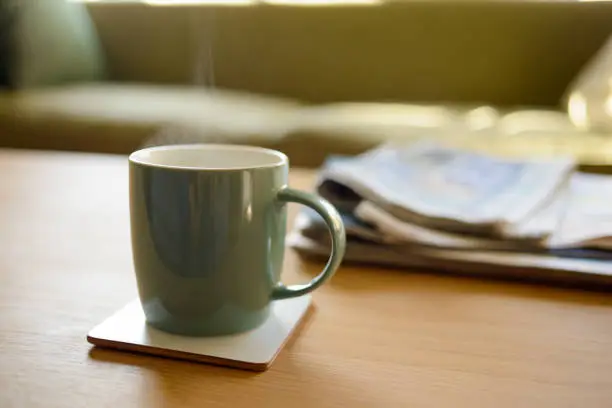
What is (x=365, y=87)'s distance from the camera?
7.26 feet

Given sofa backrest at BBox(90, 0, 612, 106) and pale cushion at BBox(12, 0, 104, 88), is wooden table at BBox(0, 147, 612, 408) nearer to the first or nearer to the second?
pale cushion at BBox(12, 0, 104, 88)

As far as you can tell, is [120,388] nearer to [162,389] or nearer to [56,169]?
[162,389]

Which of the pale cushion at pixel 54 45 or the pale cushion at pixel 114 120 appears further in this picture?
the pale cushion at pixel 54 45

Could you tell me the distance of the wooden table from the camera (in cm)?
40

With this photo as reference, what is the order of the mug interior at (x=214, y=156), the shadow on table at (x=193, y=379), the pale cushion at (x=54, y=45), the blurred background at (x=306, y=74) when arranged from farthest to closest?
the pale cushion at (x=54, y=45) → the blurred background at (x=306, y=74) → the mug interior at (x=214, y=156) → the shadow on table at (x=193, y=379)

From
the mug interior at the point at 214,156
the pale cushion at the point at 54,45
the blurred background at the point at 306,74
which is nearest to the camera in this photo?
the mug interior at the point at 214,156

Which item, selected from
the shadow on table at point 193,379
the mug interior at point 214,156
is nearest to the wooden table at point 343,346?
the shadow on table at point 193,379

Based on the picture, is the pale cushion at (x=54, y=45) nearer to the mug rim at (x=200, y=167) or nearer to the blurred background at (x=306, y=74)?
the blurred background at (x=306, y=74)

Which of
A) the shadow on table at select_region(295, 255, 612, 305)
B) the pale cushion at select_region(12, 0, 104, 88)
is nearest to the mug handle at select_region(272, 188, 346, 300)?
the shadow on table at select_region(295, 255, 612, 305)

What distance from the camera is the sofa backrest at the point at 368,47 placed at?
6.83 ft

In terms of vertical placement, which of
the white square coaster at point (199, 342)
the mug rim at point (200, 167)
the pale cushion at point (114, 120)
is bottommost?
the pale cushion at point (114, 120)

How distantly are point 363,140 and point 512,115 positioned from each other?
515 millimetres

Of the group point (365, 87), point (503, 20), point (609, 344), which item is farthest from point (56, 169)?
point (503, 20)

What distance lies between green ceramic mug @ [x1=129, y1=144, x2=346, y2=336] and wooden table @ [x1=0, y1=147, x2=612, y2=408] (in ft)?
0.12
